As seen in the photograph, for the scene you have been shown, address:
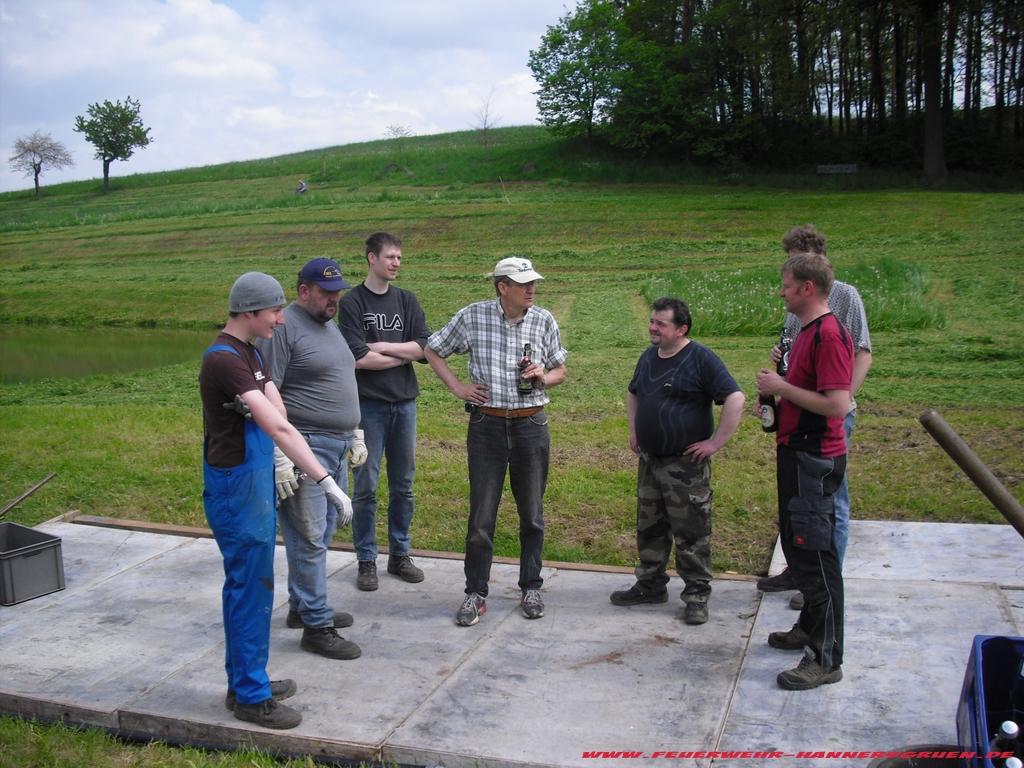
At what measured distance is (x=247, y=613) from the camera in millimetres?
4219

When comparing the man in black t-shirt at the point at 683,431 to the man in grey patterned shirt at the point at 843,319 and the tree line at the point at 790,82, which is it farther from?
the tree line at the point at 790,82

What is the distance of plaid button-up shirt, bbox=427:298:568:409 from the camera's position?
5.33m

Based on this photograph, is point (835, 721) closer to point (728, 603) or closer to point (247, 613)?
point (728, 603)

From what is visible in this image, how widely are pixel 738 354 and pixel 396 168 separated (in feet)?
112

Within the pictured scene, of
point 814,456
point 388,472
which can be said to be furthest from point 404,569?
point 814,456

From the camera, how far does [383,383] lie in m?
5.84

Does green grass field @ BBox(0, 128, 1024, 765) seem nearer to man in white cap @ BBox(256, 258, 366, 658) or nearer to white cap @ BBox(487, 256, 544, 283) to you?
man in white cap @ BBox(256, 258, 366, 658)

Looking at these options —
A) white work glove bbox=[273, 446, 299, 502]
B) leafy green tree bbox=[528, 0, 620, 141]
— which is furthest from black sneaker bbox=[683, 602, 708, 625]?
leafy green tree bbox=[528, 0, 620, 141]

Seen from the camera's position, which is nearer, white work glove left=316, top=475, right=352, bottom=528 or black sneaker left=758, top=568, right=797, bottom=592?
white work glove left=316, top=475, right=352, bottom=528

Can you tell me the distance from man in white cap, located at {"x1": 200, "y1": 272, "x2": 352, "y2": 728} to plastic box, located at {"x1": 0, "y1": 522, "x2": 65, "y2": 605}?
2.15 meters

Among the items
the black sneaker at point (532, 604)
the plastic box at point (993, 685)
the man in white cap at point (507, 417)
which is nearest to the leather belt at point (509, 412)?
the man in white cap at point (507, 417)

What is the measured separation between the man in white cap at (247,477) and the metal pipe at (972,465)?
2.35 m

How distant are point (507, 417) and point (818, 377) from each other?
67.5 inches

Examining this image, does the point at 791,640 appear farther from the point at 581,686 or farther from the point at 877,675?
the point at 581,686
